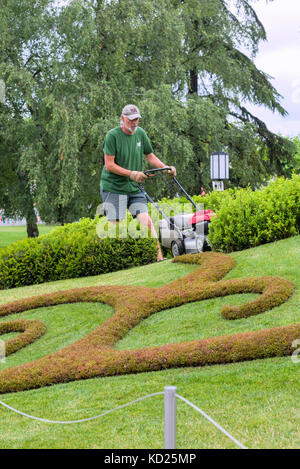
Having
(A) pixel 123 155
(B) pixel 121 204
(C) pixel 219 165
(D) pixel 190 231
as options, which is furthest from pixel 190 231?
(C) pixel 219 165

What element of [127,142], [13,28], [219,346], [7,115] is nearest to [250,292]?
[219,346]

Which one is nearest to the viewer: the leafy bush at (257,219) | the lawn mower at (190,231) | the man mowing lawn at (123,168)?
the man mowing lawn at (123,168)

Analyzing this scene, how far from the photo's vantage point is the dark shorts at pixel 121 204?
8.00m

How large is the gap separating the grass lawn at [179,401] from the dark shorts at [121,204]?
189cm

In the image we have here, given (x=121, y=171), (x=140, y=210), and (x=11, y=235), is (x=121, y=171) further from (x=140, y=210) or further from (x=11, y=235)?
(x=11, y=235)

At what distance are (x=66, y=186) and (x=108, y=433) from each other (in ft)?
39.9

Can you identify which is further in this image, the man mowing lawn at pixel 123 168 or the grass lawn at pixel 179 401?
the man mowing lawn at pixel 123 168

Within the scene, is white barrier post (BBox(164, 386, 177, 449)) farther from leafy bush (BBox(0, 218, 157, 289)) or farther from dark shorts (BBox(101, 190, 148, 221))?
leafy bush (BBox(0, 218, 157, 289))

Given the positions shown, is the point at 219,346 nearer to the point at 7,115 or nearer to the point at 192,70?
the point at 7,115

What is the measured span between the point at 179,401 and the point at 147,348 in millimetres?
1223

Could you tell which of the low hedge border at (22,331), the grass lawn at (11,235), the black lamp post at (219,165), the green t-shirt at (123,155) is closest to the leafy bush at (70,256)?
the green t-shirt at (123,155)

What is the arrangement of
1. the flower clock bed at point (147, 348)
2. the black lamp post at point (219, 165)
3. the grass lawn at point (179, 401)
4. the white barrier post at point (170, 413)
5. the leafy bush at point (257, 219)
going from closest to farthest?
the white barrier post at point (170, 413), the grass lawn at point (179, 401), the flower clock bed at point (147, 348), the leafy bush at point (257, 219), the black lamp post at point (219, 165)

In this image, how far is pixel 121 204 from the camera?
7.99 m

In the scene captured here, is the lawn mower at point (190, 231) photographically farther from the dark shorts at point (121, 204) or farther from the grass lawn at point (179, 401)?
the grass lawn at point (179, 401)
